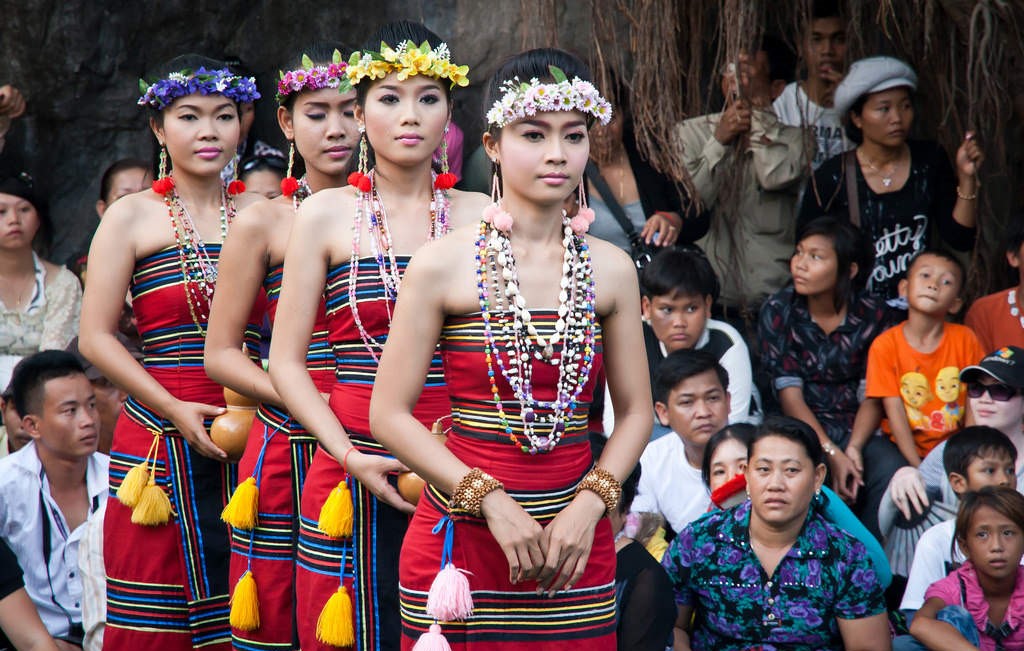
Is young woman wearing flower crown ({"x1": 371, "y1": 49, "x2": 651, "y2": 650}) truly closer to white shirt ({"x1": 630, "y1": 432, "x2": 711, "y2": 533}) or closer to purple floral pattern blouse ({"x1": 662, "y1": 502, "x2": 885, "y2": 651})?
purple floral pattern blouse ({"x1": 662, "y1": 502, "x2": 885, "y2": 651})

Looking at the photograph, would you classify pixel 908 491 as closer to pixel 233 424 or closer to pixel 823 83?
pixel 823 83

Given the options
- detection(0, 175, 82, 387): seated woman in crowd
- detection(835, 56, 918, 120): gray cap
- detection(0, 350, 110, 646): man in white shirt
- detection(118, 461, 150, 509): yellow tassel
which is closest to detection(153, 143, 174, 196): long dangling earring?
detection(118, 461, 150, 509): yellow tassel

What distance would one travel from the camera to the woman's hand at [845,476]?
5.05m

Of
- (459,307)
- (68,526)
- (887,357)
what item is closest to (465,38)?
(887,357)

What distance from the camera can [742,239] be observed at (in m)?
5.80

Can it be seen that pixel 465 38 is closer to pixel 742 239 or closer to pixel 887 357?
pixel 742 239

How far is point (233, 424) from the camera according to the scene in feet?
12.0

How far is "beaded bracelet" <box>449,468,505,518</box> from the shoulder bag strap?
347cm

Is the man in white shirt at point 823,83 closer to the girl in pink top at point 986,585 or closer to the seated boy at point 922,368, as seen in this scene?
the seated boy at point 922,368

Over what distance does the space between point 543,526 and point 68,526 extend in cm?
263

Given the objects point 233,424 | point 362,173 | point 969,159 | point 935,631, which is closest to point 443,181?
point 362,173

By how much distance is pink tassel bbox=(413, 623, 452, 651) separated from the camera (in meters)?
2.54

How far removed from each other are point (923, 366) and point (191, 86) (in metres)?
2.89

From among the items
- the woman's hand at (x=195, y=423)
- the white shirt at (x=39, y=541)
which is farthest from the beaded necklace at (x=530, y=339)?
the white shirt at (x=39, y=541)
